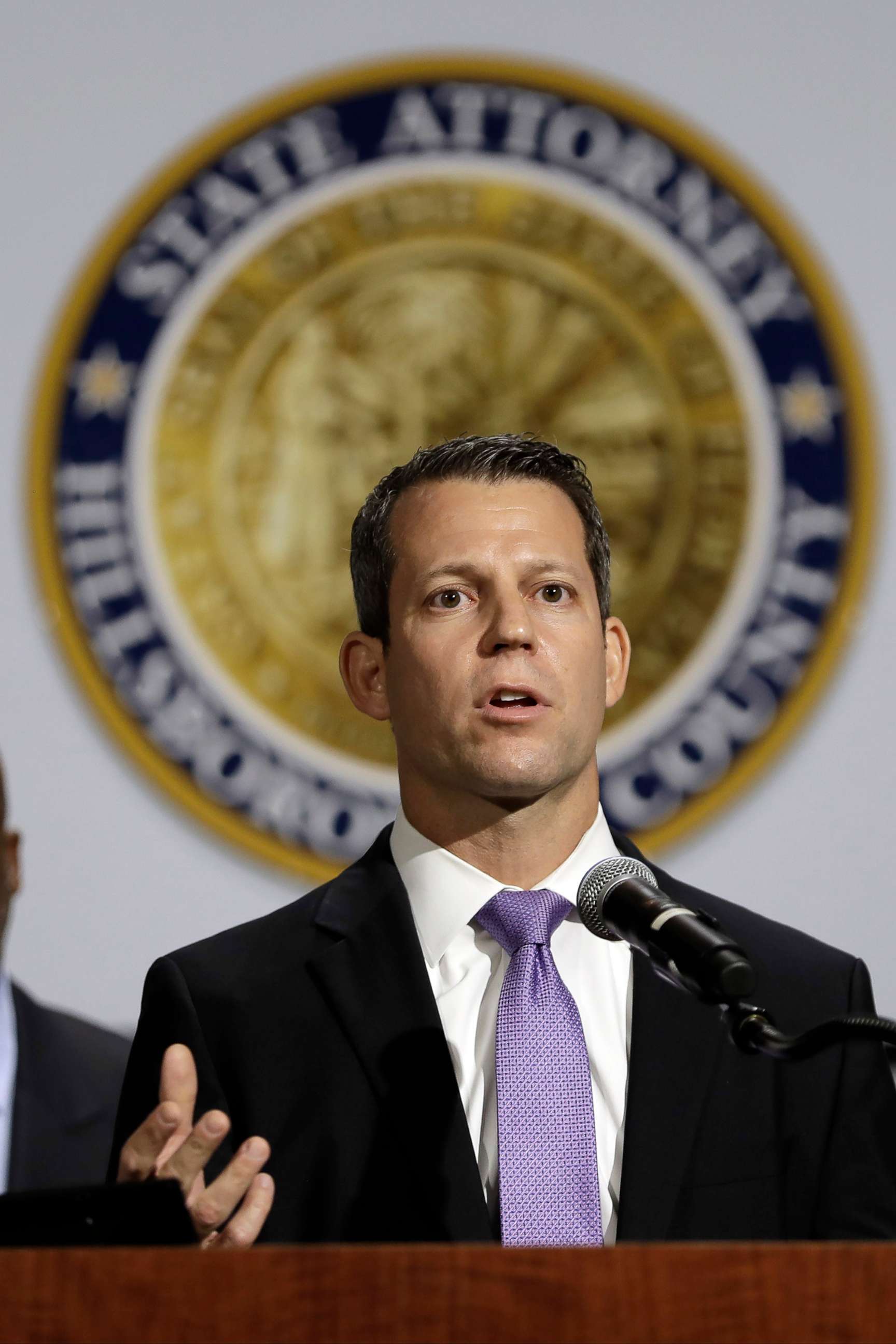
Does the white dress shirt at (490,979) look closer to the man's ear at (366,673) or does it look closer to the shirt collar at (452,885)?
the shirt collar at (452,885)

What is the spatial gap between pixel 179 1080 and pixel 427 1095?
0.28 meters

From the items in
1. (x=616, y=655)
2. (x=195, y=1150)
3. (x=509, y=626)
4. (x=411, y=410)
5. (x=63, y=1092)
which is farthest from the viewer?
(x=411, y=410)

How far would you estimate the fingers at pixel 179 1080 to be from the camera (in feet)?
4.28

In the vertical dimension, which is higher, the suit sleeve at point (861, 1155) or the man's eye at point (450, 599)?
the man's eye at point (450, 599)

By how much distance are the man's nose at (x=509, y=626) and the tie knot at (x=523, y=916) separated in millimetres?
240

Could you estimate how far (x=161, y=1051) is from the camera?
1.58m

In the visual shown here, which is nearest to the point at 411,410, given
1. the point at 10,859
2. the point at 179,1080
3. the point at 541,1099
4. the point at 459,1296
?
the point at 10,859

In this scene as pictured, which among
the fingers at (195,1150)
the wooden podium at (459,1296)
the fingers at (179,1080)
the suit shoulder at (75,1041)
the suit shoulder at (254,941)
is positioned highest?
the suit shoulder at (75,1041)

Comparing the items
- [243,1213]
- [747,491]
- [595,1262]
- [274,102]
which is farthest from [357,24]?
[595,1262]

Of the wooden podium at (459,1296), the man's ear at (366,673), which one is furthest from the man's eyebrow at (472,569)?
the wooden podium at (459,1296)

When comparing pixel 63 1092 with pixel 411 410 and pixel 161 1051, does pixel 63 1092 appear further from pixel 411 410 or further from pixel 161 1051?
pixel 411 410

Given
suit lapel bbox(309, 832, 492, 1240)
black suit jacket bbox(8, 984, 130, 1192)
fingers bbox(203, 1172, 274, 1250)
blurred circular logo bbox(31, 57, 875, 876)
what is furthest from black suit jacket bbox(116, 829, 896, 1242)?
blurred circular logo bbox(31, 57, 875, 876)

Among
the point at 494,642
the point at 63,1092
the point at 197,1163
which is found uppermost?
the point at 494,642

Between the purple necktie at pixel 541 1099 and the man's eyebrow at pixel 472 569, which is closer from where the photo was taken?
the purple necktie at pixel 541 1099
